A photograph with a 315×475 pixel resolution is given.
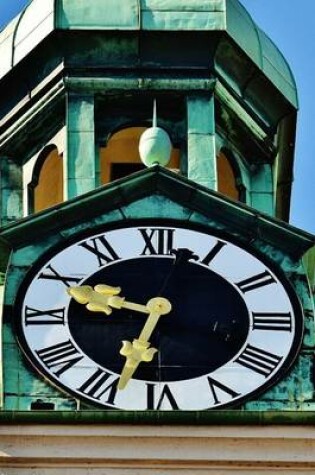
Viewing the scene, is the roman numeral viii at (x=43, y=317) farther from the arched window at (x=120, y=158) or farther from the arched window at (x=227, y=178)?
the arched window at (x=120, y=158)

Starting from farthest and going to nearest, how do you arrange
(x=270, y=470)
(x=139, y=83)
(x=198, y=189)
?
1. (x=139, y=83)
2. (x=198, y=189)
3. (x=270, y=470)

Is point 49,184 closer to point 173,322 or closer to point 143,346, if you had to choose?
point 173,322

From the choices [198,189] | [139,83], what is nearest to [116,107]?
[139,83]

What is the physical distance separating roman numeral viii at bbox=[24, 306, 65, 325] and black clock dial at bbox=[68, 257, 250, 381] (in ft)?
0.26

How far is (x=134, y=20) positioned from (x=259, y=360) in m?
3.97

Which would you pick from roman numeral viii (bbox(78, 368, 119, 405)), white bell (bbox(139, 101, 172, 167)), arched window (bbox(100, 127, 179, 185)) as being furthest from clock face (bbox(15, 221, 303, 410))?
arched window (bbox(100, 127, 179, 185))

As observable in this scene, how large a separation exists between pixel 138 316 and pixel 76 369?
0.69 meters

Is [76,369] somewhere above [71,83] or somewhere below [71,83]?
below

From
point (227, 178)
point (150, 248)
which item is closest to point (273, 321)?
point (150, 248)

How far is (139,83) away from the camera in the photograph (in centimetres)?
2831

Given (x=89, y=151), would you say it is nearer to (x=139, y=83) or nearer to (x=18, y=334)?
(x=139, y=83)

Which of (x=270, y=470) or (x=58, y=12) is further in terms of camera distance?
(x=58, y=12)

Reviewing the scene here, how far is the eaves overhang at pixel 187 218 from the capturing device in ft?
86.7

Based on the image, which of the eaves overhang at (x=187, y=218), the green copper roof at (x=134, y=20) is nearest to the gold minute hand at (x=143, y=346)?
the eaves overhang at (x=187, y=218)
